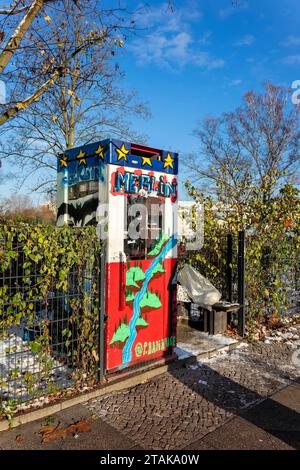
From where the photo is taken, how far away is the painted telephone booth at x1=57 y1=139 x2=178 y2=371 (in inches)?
175

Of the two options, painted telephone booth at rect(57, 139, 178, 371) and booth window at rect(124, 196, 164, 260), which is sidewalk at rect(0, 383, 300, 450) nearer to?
painted telephone booth at rect(57, 139, 178, 371)

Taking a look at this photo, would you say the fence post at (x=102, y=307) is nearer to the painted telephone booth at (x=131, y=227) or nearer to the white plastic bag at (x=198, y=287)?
the painted telephone booth at (x=131, y=227)

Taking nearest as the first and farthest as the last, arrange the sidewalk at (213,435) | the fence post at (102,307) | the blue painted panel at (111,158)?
1. the sidewalk at (213,435)
2. the fence post at (102,307)
3. the blue painted panel at (111,158)

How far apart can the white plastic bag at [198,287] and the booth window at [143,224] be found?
7.33 feet

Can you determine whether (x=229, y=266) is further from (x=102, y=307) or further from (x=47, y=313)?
(x=47, y=313)

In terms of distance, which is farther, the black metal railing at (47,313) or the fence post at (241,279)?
the fence post at (241,279)

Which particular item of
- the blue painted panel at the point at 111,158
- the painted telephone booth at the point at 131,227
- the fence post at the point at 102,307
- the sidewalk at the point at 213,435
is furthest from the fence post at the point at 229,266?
the fence post at the point at 102,307

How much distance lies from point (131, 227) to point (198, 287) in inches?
111

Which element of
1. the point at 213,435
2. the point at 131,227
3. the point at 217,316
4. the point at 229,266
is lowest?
the point at 213,435

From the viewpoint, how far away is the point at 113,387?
169 inches

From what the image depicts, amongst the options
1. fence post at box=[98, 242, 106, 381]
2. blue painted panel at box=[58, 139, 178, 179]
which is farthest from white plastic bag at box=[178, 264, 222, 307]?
fence post at box=[98, 242, 106, 381]

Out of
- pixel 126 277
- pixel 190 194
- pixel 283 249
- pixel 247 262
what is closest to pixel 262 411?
pixel 126 277

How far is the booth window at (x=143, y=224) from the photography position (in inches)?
184

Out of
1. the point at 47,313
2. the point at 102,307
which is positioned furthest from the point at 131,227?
the point at 47,313
